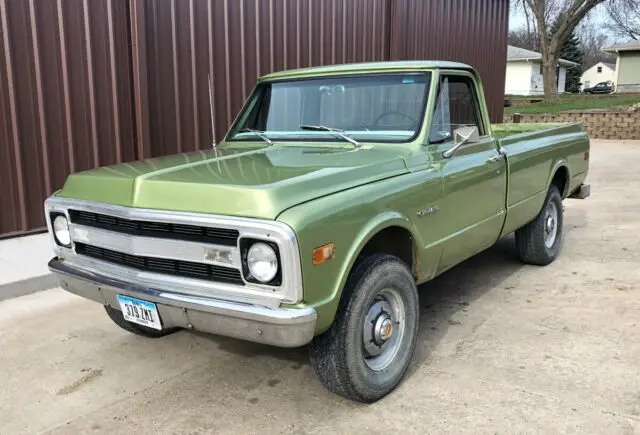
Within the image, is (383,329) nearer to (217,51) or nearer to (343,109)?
(343,109)

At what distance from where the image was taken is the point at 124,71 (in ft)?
21.9

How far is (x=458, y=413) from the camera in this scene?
3.14m

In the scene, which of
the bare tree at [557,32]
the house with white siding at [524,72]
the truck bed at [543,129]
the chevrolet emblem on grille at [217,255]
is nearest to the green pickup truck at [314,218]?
the chevrolet emblem on grille at [217,255]

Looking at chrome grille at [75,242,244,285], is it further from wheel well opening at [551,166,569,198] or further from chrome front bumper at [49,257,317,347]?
wheel well opening at [551,166,569,198]

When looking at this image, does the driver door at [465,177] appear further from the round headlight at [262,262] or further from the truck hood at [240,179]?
the round headlight at [262,262]

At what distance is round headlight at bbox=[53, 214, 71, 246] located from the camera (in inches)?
138

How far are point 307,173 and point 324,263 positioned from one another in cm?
54

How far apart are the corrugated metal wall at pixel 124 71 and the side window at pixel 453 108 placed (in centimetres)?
181

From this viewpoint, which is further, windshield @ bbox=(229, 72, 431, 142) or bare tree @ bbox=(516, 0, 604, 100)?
bare tree @ bbox=(516, 0, 604, 100)

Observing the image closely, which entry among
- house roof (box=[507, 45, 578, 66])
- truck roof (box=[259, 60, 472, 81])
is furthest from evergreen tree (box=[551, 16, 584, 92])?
truck roof (box=[259, 60, 472, 81])

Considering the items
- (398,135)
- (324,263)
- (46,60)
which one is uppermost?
(46,60)

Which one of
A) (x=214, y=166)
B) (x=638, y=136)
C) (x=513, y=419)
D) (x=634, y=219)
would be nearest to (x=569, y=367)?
(x=513, y=419)

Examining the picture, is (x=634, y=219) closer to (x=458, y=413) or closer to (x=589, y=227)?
(x=589, y=227)

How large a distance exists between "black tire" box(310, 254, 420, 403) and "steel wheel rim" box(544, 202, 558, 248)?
2979mm
